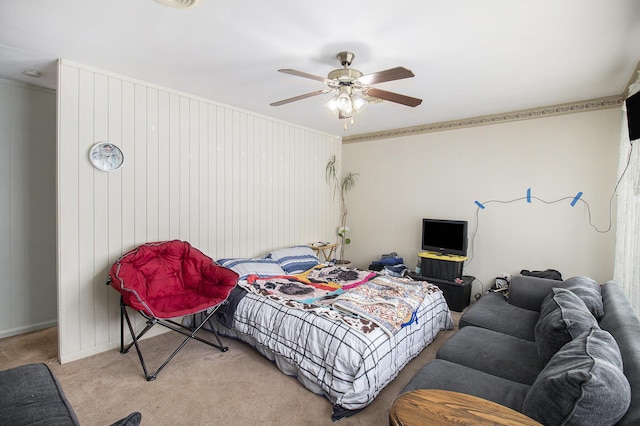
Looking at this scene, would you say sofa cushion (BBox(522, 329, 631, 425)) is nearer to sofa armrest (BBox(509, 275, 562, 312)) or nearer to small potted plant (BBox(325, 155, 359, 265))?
sofa armrest (BBox(509, 275, 562, 312))

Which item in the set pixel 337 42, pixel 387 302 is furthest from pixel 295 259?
pixel 337 42

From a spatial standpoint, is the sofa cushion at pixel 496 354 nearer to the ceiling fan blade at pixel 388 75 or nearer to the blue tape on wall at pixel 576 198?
the ceiling fan blade at pixel 388 75

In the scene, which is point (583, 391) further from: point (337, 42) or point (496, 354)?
point (337, 42)

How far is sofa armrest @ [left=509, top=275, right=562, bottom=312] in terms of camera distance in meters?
2.96

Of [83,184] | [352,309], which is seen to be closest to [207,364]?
[352,309]

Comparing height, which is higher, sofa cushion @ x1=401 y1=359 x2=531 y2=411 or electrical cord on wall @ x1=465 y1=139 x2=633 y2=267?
electrical cord on wall @ x1=465 y1=139 x2=633 y2=267

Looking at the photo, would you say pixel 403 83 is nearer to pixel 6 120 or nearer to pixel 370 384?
pixel 370 384

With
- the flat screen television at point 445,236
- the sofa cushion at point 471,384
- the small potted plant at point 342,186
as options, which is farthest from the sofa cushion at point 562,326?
the small potted plant at point 342,186

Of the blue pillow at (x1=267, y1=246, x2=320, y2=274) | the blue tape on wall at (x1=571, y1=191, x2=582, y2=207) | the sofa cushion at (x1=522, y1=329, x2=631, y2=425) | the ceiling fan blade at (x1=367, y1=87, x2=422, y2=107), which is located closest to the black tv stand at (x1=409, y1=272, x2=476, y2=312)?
the blue tape on wall at (x1=571, y1=191, x2=582, y2=207)

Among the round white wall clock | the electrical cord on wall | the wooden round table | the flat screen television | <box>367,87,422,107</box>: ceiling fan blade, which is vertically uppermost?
<box>367,87,422,107</box>: ceiling fan blade

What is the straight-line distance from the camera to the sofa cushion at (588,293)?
82.5 inches

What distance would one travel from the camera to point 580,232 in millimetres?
3537

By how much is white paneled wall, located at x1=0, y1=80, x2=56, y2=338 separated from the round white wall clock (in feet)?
3.43

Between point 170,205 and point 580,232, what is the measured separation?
4.53m
